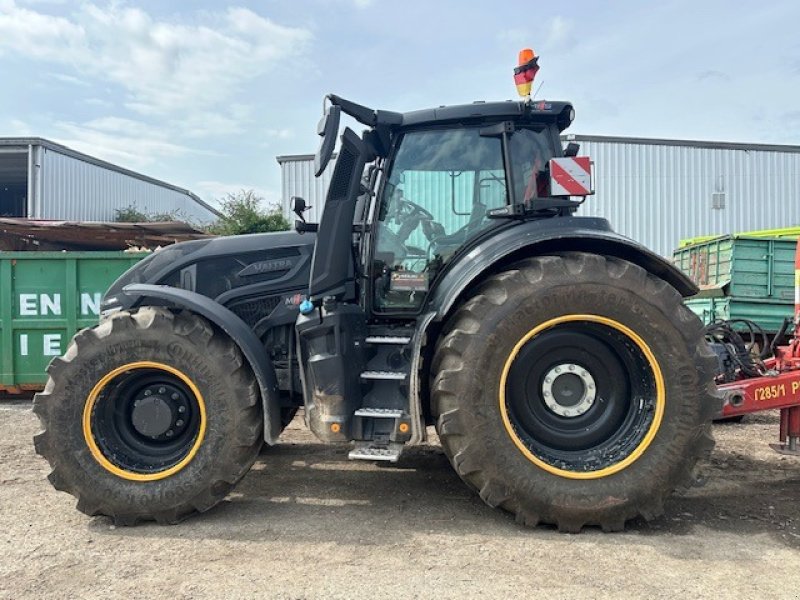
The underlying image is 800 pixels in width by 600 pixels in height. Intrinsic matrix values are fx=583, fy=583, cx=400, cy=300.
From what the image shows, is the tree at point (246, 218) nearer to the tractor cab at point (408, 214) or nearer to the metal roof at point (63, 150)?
the metal roof at point (63, 150)

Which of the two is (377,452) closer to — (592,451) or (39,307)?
(592,451)

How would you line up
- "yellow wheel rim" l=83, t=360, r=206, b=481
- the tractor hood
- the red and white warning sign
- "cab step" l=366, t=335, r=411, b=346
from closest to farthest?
"yellow wheel rim" l=83, t=360, r=206, b=481
the red and white warning sign
"cab step" l=366, t=335, r=411, b=346
the tractor hood

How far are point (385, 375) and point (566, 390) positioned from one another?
1.11 meters

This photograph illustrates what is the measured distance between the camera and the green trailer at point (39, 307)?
7730mm

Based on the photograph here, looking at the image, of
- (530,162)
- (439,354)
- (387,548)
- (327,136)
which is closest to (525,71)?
(530,162)

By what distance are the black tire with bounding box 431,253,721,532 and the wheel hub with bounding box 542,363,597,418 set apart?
0.84 feet

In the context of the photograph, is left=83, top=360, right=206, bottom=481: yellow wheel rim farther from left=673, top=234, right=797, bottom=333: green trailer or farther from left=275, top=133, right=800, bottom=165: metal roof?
left=275, top=133, right=800, bottom=165: metal roof

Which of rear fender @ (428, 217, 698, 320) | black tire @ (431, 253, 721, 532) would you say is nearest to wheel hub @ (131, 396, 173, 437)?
black tire @ (431, 253, 721, 532)

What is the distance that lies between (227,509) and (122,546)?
2.18 ft

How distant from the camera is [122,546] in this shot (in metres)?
3.26

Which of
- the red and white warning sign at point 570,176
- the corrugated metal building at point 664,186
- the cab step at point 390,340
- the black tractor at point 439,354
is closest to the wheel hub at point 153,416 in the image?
the black tractor at point 439,354

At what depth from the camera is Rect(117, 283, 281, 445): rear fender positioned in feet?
11.7

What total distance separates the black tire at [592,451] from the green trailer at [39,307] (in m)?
6.29

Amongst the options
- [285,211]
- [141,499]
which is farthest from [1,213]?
[141,499]
